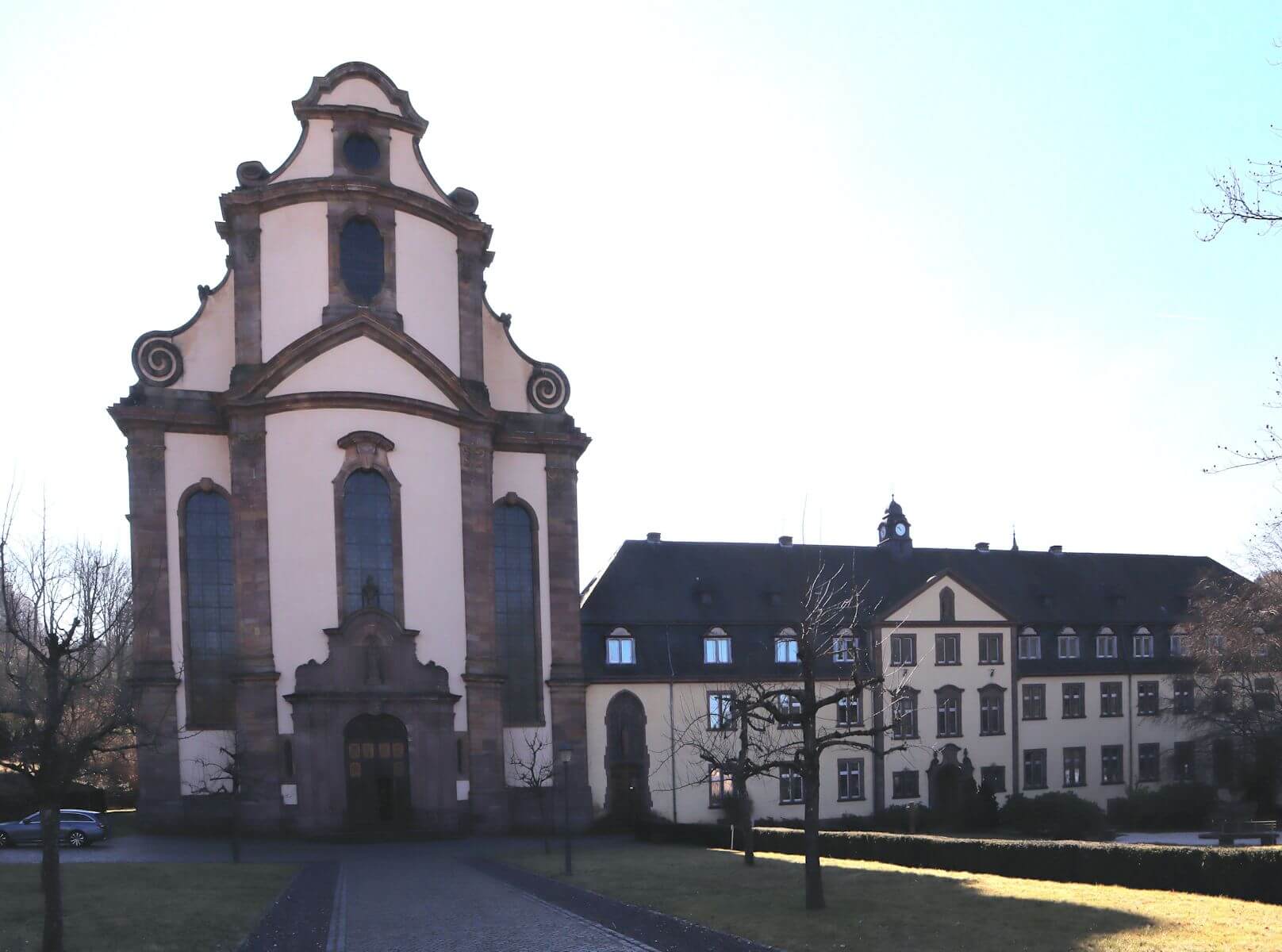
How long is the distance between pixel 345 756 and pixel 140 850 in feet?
21.9

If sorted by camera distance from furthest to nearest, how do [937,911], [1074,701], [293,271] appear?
[1074,701]
[293,271]
[937,911]

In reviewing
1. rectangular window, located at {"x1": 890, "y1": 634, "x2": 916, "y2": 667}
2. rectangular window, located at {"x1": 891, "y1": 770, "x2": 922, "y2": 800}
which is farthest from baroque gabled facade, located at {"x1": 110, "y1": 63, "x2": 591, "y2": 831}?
rectangular window, located at {"x1": 890, "y1": 634, "x2": 916, "y2": 667}

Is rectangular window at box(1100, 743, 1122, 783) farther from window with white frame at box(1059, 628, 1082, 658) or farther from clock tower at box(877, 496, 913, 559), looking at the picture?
clock tower at box(877, 496, 913, 559)

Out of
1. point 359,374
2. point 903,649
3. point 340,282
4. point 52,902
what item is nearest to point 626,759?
point 903,649

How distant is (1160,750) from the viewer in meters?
55.0

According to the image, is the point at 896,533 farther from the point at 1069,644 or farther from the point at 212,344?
the point at 212,344

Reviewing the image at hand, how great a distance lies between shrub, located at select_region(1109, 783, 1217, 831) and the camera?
4916 cm

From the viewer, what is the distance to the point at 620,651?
4594 cm

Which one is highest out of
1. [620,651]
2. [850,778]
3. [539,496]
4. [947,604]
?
[539,496]

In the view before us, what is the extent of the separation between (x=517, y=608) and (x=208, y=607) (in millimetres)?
10660

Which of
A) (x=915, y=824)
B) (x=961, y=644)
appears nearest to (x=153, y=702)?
(x=915, y=824)

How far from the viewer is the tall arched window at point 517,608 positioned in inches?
1652

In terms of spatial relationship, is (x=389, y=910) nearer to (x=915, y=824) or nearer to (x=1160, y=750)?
(x=915, y=824)

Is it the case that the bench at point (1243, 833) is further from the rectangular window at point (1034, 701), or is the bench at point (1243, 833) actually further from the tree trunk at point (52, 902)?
the tree trunk at point (52, 902)
